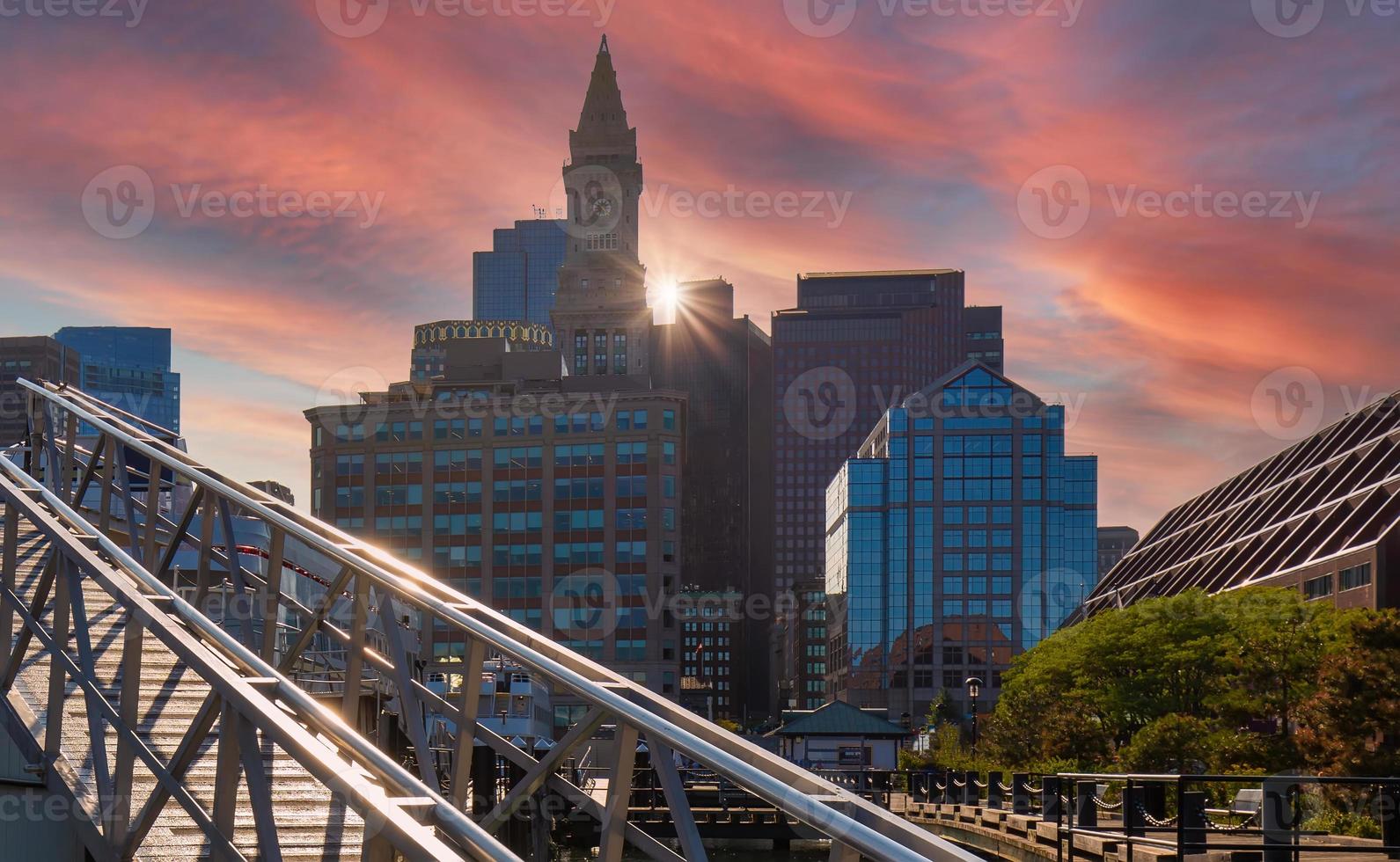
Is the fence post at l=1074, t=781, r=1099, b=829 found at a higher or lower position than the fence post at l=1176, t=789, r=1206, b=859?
lower

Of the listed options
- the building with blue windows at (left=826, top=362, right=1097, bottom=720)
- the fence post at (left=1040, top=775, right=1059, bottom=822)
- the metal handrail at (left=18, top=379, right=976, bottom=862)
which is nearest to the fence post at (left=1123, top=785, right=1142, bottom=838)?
the fence post at (left=1040, top=775, right=1059, bottom=822)

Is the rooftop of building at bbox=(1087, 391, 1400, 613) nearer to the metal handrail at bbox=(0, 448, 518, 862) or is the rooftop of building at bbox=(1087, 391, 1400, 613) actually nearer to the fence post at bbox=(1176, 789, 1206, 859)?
the fence post at bbox=(1176, 789, 1206, 859)

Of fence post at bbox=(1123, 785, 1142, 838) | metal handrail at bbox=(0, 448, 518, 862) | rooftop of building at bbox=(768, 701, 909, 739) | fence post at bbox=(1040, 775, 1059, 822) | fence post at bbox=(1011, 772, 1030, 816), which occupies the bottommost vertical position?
rooftop of building at bbox=(768, 701, 909, 739)

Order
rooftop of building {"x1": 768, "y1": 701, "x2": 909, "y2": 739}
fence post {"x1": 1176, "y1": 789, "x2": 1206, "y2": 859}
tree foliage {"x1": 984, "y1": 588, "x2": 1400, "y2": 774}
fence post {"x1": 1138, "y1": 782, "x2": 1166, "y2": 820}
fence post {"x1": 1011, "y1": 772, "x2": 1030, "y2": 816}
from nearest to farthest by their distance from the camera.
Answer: fence post {"x1": 1176, "y1": 789, "x2": 1206, "y2": 859}
fence post {"x1": 1138, "y1": 782, "x2": 1166, "y2": 820}
tree foliage {"x1": 984, "y1": 588, "x2": 1400, "y2": 774}
fence post {"x1": 1011, "y1": 772, "x2": 1030, "y2": 816}
rooftop of building {"x1": 768, "y1": 701, "x2": 909, "y2": 739}

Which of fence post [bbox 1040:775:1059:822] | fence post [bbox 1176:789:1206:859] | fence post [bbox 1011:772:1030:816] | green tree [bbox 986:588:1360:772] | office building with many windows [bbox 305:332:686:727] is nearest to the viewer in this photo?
fence post [bbox 1176:789:1206:859]

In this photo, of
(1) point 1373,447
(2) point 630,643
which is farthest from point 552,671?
(2) point 630,643

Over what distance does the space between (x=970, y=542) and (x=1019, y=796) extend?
5118 inches

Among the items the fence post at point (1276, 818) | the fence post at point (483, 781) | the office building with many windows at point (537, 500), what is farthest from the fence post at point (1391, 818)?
the office building with many windows at point (537, 500)

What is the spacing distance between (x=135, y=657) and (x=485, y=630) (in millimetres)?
3009

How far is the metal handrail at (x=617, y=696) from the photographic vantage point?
29.8 feet

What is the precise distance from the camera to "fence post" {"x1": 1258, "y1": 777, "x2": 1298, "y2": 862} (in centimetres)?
2303

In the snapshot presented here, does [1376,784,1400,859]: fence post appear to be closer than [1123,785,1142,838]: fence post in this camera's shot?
Yes

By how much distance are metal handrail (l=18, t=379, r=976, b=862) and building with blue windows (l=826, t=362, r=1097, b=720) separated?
154495mm

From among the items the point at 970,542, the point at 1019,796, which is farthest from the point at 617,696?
the point at 970,542
